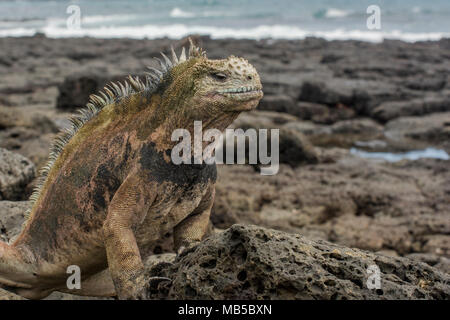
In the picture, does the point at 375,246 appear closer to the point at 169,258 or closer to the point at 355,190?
the point at 355,190

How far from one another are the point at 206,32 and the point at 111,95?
3638 cm

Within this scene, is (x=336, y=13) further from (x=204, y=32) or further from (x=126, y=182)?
(x=126, y=182)

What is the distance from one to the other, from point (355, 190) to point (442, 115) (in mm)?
6717

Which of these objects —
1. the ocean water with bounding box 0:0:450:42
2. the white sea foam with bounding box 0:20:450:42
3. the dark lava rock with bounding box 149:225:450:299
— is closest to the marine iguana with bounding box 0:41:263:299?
the dark lava rock with bounding box 149:225:450:299

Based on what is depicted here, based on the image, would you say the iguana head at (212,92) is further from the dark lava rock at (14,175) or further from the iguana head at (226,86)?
the dark lava rock at (14,175)

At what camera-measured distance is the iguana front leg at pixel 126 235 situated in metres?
2.37

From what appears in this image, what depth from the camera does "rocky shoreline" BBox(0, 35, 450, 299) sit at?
239 inches

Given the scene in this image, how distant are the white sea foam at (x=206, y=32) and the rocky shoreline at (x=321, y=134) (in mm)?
8966

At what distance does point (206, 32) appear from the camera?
38094 millimetres

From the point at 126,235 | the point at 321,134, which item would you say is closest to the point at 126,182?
the point at 126,235

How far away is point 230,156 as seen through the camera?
326 inches

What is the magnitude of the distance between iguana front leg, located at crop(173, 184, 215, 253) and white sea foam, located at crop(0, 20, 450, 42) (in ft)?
97.6
